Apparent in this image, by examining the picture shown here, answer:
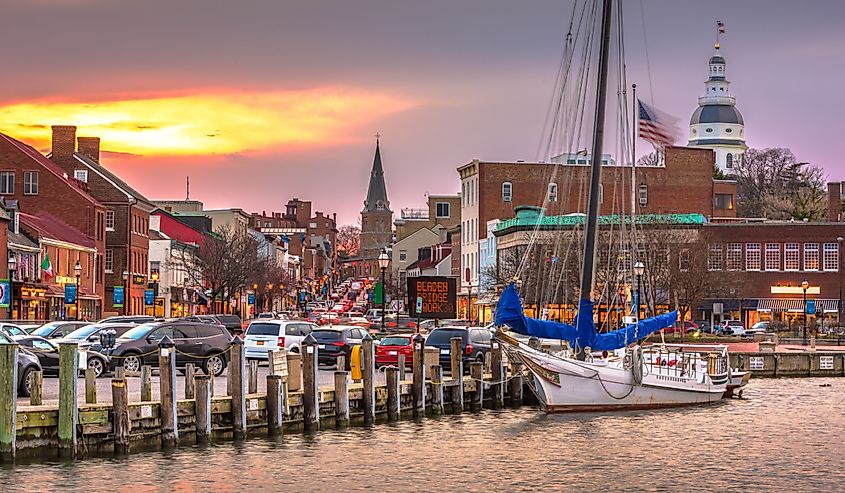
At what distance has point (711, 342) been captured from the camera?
8806 cm

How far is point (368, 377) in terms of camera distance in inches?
1784

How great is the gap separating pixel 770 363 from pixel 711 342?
1080 centimetres

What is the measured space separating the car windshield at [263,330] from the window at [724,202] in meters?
99.5

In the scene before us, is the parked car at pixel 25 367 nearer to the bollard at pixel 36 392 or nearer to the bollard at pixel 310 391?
the bollard at pixel 36 392

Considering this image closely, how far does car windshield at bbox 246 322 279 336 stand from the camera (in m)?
61.8

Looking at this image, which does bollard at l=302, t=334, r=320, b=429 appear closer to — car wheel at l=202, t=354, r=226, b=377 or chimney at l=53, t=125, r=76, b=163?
car wheel at l=202, t=354, r=226, b=377

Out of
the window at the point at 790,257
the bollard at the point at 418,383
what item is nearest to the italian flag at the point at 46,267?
the bollard at the point at 418,383

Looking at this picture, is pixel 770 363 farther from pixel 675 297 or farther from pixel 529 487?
pixel 529 487

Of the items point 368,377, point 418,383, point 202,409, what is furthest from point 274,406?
Answer: point 418,383

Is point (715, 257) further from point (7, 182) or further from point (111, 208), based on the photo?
point (7, 182)

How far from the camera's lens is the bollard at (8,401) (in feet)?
110

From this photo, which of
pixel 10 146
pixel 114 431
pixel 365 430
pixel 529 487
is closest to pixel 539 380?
pixel 365 430

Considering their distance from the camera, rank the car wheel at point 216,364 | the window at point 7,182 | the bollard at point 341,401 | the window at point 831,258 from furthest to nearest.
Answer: the window at point 831,258 < the window at point 7,182 < the car wheel at point 216,364 < the bollard at point 341,401

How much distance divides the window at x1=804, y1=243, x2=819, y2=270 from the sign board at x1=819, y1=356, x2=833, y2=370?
4578cm
